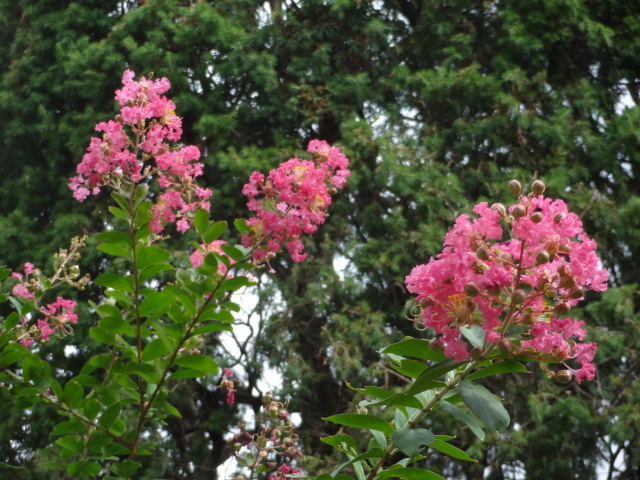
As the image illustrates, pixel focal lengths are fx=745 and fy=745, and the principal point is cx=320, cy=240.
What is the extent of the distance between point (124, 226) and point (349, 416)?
118 inches

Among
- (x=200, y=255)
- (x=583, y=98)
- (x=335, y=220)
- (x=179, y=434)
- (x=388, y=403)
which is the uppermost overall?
(x=583, y=98)

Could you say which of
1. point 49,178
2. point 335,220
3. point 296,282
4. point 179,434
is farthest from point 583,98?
point 49,178

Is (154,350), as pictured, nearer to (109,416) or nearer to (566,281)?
(109,416)

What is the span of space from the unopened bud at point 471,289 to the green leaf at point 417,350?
7 centimetres

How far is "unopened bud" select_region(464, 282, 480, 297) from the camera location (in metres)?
0.72

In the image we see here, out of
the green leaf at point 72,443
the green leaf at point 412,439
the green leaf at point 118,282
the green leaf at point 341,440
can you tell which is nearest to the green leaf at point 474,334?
the green leaf at point 412,439

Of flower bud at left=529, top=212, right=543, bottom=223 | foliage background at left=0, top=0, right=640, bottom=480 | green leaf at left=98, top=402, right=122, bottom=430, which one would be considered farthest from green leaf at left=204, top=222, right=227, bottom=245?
foliage background at left=0, top=0, right=640, bottom=480

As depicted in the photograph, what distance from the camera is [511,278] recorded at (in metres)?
0.75

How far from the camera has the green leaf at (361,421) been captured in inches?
32.2

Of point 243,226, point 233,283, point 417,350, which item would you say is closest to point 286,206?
point 243,226

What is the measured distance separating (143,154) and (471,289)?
664mm

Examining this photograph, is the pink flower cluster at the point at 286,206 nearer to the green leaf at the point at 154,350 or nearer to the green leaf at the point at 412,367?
the green leaf at the point at 154,350

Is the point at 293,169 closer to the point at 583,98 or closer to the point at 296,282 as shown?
the point at 296,282

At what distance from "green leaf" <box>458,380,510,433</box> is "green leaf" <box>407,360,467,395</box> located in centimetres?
3
